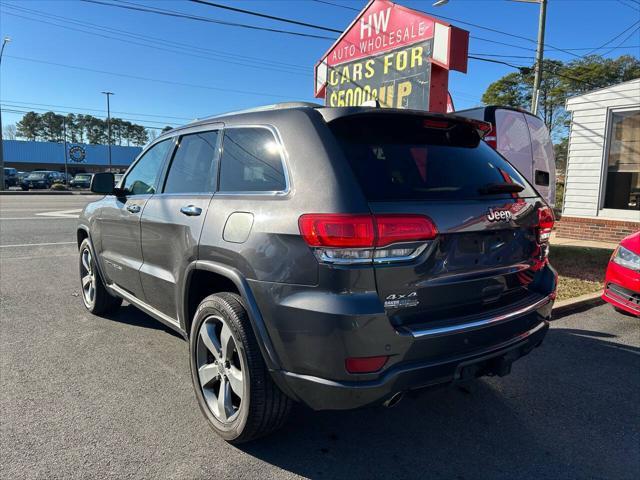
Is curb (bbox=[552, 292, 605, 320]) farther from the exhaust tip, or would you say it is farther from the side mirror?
the side mirror

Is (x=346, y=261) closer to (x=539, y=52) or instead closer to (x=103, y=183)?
(x=103, y=183)

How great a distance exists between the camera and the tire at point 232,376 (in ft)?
7.92

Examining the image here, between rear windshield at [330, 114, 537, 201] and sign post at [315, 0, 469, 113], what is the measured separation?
4.22m

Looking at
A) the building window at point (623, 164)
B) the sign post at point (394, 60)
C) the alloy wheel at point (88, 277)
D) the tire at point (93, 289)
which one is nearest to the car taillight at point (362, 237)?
the tire at point (93, 289)

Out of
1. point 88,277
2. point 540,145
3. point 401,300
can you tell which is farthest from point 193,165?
point 540,145

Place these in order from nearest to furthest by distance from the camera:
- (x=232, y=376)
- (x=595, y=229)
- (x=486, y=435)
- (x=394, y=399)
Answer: (x=394, y=399) < (x=232, y=376) < (x=486, y=435) < (x=595, y=229)

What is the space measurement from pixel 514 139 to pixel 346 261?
5.99 m

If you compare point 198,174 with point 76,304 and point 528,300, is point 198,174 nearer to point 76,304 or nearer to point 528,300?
point 528,300

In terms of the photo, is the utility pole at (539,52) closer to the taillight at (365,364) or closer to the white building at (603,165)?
the white building at (603,165)

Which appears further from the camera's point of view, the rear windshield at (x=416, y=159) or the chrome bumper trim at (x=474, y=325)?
the rear windshield at (x=416, y=159)

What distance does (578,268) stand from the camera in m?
7.56

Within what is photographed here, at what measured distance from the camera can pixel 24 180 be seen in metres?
39.2

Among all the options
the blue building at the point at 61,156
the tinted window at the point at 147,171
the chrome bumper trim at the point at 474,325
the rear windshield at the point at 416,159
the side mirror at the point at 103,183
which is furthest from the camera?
the blue building at the point at 61,156

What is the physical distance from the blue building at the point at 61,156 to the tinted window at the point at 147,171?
6085 cm
